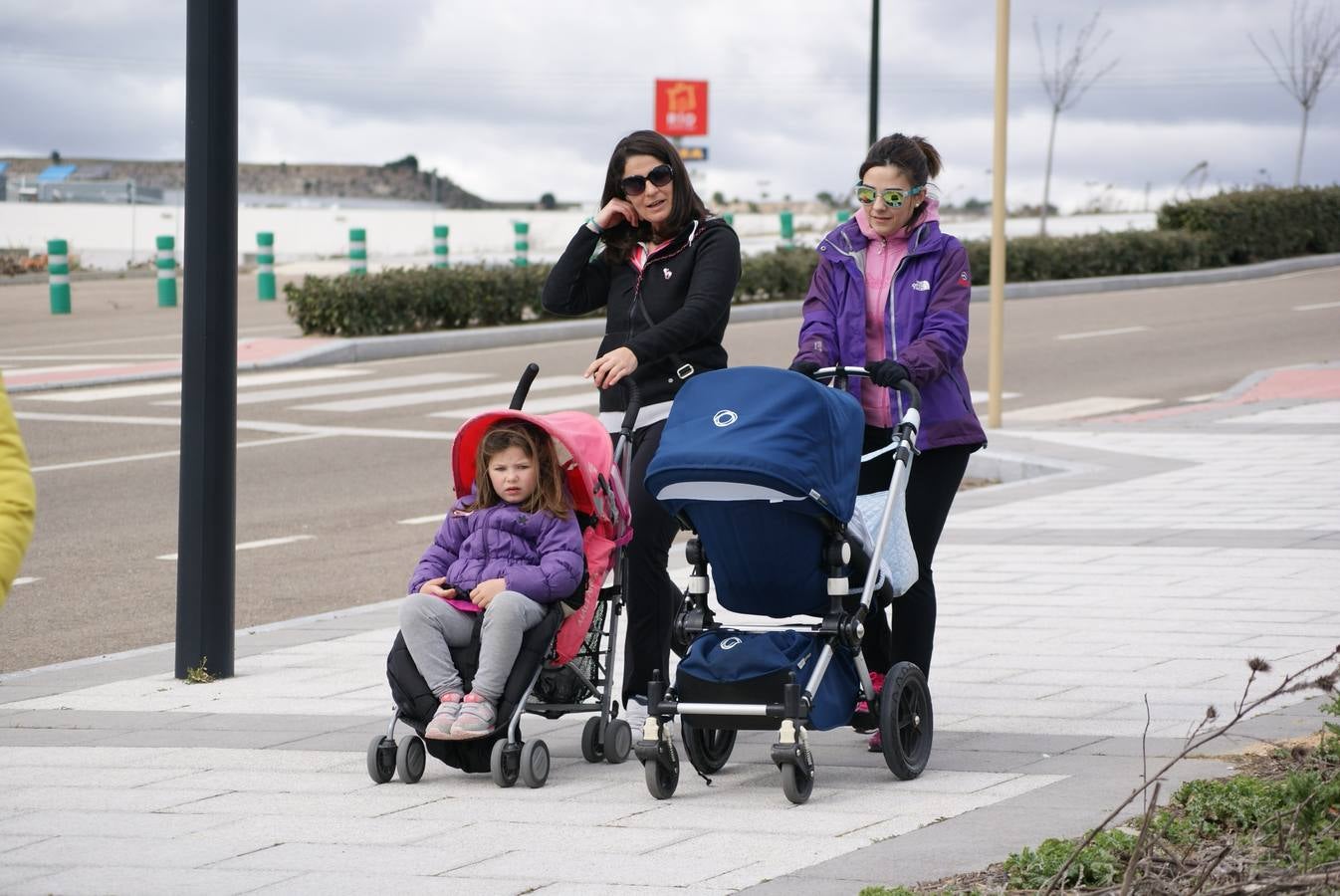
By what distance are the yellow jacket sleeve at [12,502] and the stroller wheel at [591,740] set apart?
3.08 m

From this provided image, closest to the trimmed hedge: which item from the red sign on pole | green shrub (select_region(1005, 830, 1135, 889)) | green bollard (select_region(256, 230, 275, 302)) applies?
green bollard (select_region(256, 230, 275, 302))

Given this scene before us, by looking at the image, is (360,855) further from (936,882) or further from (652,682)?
(936,882)

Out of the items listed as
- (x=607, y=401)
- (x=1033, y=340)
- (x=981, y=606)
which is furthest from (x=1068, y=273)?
(x=607, y=401)

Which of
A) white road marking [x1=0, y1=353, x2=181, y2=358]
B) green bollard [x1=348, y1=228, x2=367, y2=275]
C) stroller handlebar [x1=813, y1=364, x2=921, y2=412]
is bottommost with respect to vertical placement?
white road marking [x1=0, y1=353, x2=181, y2=358]

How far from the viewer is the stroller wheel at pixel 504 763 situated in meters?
5.72

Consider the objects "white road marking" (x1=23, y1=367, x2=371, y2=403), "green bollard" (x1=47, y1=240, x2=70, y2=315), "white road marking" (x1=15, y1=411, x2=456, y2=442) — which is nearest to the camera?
"white road marking" (x1=15, y1=411, x2=456, y2=442)

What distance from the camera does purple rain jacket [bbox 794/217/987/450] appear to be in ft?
19.9

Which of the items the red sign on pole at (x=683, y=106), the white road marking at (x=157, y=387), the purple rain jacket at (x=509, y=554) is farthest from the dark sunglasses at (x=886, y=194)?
the red sign on pole at (x=683, y=106)

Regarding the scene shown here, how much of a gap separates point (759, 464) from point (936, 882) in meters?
1.34

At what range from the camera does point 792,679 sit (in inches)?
216

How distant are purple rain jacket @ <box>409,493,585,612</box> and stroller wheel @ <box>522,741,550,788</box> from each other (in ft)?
1.48

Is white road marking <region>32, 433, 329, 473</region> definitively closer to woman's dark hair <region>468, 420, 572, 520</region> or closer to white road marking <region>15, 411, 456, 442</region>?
white road marking <region>15, 411, 456, 442</region>

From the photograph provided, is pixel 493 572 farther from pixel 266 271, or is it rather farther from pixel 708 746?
pixel 266 271

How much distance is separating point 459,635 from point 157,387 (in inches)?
569
